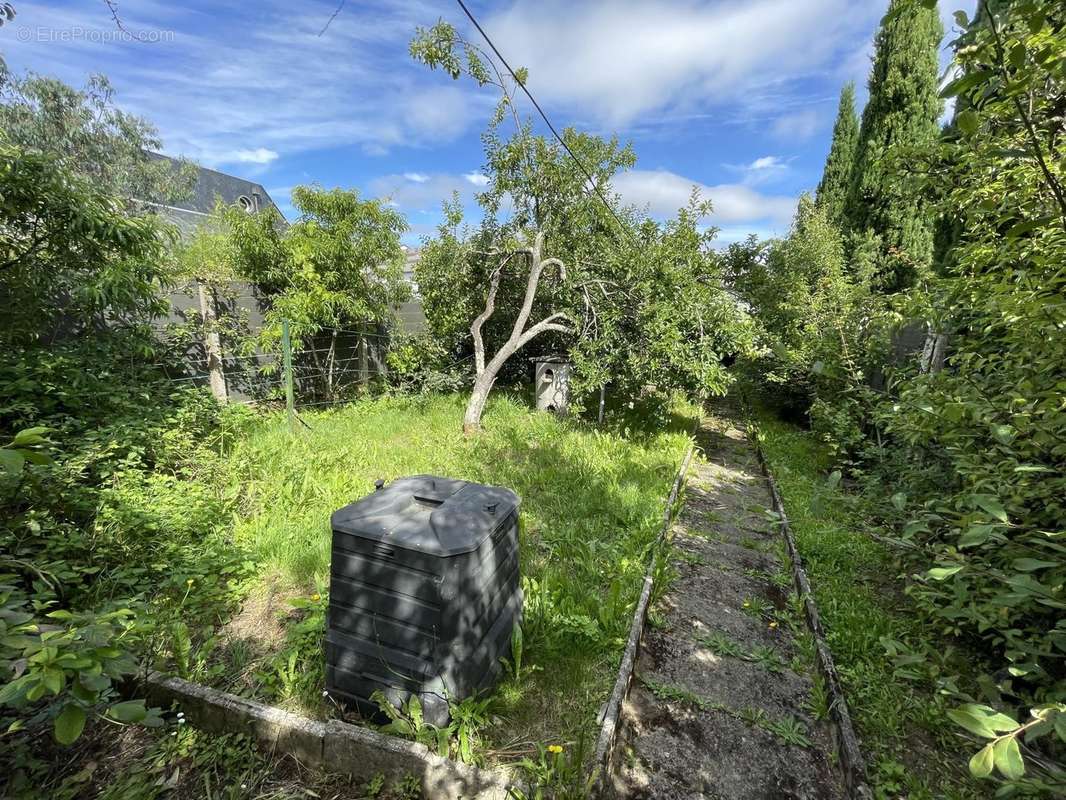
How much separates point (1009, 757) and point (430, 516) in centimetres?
183

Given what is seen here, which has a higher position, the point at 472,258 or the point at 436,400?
the point at 472,258

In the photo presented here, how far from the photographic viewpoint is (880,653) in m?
2.80

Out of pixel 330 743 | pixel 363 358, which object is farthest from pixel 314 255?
pixel 330 743

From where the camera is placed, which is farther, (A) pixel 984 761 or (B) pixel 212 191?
(B) pixel 212 191

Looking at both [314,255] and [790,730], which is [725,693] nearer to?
[790,730]

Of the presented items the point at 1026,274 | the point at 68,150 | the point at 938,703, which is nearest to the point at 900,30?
the point at 1026,274

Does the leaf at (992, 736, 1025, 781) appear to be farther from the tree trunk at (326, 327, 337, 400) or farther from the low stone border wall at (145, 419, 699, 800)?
the tree trunk at (326, 327, 337, 400)

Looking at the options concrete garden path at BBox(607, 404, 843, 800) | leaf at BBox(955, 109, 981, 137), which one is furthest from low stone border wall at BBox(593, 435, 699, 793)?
leaf at BBox(955, 109, 981, 137)

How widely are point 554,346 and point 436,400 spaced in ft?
9.74

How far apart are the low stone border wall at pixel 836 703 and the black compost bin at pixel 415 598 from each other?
1686mm

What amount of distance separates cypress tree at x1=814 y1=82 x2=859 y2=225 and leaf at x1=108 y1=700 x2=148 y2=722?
1780 cm

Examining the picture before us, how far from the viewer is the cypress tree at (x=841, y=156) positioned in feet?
48.6

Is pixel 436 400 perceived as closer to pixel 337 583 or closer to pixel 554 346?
pixel 554 346

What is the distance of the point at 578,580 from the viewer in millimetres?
3369
